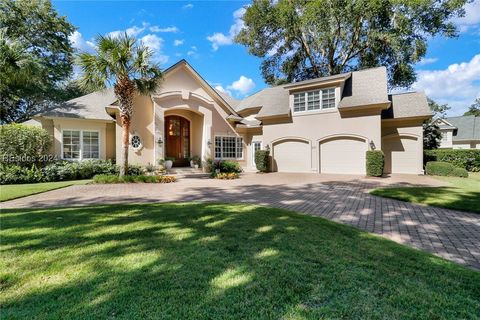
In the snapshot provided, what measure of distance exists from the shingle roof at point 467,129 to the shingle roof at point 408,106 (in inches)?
857

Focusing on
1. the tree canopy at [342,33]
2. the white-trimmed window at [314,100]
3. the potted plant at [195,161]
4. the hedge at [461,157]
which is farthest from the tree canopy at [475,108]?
the potted plant at [195,161]

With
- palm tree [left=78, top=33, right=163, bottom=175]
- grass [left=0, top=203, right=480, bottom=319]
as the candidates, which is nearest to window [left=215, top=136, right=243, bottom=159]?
palm tree [left=78, top=33, right=163, bottom=175]

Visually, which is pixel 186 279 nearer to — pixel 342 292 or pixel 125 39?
pixel 342 292

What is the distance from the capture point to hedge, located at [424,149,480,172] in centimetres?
1795

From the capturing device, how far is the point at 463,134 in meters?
35.3

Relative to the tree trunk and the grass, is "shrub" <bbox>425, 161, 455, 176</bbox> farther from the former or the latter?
the tree trunk

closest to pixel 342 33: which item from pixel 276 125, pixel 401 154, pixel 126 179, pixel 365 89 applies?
pixel 365 89

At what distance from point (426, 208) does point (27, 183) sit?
664 inches

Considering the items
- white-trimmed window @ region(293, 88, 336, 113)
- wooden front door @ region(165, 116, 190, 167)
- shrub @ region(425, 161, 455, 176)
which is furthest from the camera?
wooden front door @ region(165, 116, 190, 167)

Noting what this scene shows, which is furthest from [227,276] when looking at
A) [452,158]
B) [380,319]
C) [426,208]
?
[452,158]

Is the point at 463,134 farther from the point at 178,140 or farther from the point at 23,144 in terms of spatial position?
the point at 23,144

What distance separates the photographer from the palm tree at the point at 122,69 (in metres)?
12.1

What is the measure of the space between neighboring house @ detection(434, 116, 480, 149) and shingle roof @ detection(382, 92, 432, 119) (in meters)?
18.9

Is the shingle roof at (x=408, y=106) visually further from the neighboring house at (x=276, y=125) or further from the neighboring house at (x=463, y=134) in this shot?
the neighboring house at (x=463, y=134)
